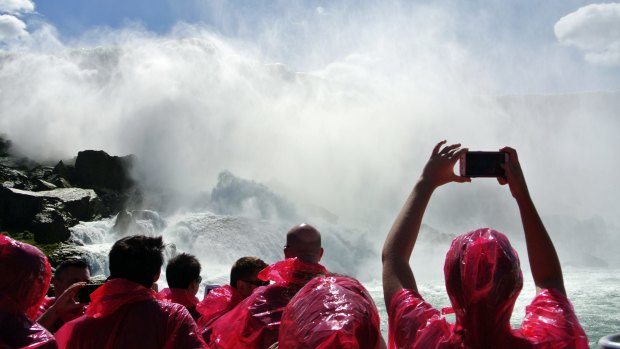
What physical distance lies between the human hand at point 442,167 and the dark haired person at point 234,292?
2.37 m

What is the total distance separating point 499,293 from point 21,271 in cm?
194

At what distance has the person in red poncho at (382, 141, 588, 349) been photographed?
175 cm

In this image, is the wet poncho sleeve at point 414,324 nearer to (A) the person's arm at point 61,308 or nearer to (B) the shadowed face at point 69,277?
(A) the person's arm at point 61,308

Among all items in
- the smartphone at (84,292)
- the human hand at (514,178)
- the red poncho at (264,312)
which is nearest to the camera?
the human hand at (514,178)

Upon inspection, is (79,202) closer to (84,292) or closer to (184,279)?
(184,279)

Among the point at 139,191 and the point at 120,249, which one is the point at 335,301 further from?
the point at 139,191

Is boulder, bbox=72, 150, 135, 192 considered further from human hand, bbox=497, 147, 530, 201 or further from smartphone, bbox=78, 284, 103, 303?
human hand, bbox=497, 147, 530, 201

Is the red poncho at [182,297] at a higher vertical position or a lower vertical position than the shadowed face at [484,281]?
lower

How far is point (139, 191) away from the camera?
2217 inches

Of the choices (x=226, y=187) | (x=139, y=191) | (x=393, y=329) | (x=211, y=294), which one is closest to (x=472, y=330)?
(x=393, y=329)

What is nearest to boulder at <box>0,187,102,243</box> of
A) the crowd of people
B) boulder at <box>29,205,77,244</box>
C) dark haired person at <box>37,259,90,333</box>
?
boulder at <box>29,205,77,244</box>

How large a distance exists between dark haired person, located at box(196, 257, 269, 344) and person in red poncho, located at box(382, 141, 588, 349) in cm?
248

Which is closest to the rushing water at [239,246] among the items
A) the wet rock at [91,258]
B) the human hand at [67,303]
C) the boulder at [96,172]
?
the wet rock at [91,258]

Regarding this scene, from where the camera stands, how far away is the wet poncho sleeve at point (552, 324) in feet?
5.92
